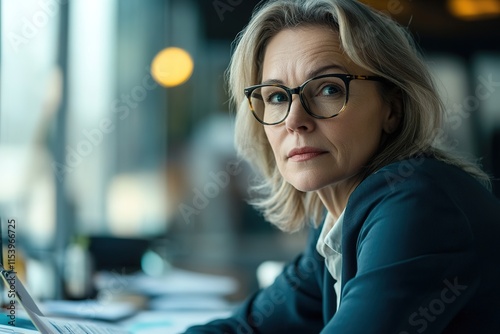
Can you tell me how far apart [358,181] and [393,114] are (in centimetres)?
16

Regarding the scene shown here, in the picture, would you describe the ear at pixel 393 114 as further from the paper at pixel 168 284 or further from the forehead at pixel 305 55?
the paper at pixel 168 284

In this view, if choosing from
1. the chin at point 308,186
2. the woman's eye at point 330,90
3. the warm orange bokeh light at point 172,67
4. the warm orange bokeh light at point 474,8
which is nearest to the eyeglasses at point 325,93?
the woman's eye at point 330,90

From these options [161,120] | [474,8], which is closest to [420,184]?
[474,8]

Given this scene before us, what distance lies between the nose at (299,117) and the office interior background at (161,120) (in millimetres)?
2709

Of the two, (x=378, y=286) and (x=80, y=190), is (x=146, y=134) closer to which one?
(x=80, y=190)

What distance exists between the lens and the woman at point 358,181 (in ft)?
3.38

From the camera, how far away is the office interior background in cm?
436

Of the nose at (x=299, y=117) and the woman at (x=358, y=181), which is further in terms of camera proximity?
the nose at (x=299, y=117)

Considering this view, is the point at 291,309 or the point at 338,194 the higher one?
the point at 338,194

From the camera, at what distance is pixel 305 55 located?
1352mm

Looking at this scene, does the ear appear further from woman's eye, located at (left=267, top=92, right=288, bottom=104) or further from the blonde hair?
woman's eye, located at (left=267, top=92, right=288, bottom=104)

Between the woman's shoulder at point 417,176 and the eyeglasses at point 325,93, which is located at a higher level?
the eyeglasses at point 325,93

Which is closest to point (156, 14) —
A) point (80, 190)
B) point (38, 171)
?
point (80, 190)

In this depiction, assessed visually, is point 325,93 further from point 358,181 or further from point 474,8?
point 474,8
